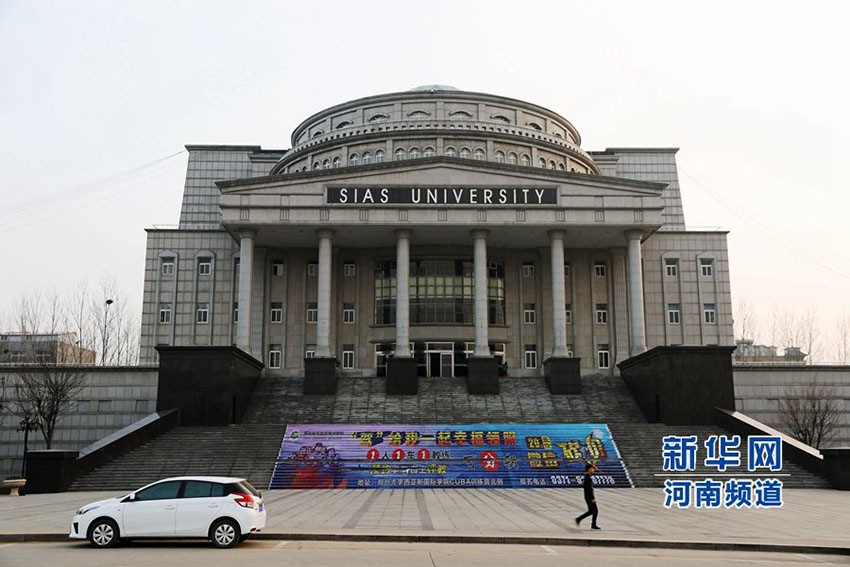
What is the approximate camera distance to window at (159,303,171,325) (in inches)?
1967

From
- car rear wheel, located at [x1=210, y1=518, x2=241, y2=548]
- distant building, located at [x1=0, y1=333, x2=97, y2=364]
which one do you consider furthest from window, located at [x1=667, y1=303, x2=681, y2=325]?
car rear wheel, located at [x1=210, y1=518, x2=241, y2=548]

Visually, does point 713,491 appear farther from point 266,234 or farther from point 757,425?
point 266,234

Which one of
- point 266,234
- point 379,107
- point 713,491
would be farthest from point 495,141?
point 713,491

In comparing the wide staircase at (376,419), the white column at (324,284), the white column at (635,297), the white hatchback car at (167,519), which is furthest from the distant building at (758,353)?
the white hatchback car at (167,519)

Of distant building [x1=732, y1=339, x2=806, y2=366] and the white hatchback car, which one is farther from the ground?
distant building [x1=732, y1=339, x2=806, y2=366]

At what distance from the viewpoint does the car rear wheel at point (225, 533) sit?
15.4 metres

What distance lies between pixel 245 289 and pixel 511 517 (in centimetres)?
2830

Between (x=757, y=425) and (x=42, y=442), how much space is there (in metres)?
33.6

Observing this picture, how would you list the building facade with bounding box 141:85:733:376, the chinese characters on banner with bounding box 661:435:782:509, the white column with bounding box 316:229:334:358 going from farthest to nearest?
the building facade with bounding box 141:85:733:376, the white column with bounding box 316:229:334:358, the chinese characters on banner with bounding box 661:435:782:509

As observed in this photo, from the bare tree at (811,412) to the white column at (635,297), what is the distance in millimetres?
7932

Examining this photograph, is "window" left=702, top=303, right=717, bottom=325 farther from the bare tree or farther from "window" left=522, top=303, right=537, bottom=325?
"window" left=522, top=303, right=537, bottom=325

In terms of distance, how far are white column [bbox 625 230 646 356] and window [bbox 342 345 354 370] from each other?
16.6m

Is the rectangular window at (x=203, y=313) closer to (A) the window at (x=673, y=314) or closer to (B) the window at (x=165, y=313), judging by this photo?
(B) the window at (x=165, y=313)

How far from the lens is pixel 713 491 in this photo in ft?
63.1
